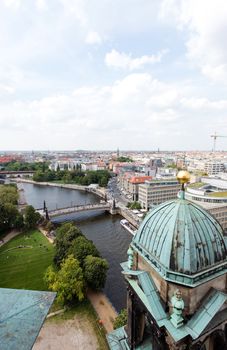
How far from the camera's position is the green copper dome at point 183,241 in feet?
24.6

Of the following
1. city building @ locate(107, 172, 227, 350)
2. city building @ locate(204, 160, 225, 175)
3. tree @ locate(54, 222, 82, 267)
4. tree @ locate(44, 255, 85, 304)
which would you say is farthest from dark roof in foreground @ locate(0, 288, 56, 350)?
city building @ locate(204, 160, 225, 175)

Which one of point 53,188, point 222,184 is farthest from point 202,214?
point 53,188

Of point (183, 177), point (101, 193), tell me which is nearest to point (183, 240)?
point (183, 177)

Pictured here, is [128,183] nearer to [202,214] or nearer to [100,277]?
[100,277]

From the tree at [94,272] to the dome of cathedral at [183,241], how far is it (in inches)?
913

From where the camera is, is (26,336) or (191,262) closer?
(191,262)

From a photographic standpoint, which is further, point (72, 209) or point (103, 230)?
point (72, 209)

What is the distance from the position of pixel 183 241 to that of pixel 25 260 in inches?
1488

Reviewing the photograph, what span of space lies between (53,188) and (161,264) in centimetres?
11335

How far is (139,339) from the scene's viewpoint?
9.91 m

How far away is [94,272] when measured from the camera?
97.8 ft

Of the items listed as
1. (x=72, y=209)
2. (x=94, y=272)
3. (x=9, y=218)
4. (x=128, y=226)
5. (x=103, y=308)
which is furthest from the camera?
(x=72, y=209)

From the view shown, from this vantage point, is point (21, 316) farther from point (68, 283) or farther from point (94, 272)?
point (94, 272)

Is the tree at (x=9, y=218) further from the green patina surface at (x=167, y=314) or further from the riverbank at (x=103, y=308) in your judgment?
the green patina surface at (x=167, y=314)
